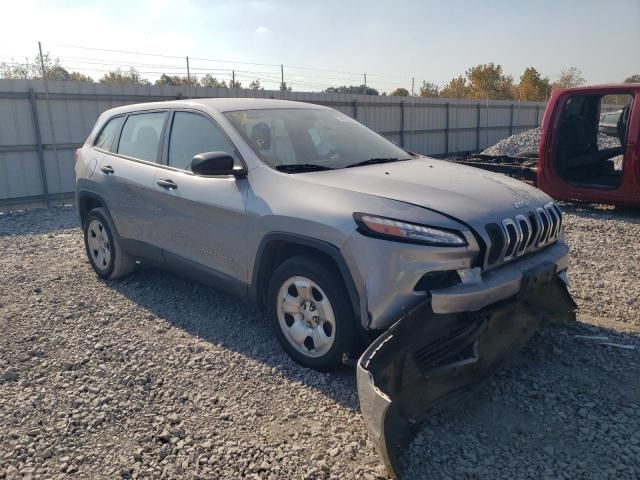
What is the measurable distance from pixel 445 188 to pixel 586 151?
6620 mm

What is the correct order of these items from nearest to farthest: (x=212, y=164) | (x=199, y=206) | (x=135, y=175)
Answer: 1. (x=212, y=164)
2. (x=199, y=206)
3. (x=135, y=175)

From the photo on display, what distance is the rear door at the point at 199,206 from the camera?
13.1 ft

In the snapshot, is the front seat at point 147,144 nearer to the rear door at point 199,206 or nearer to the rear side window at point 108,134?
the rear door at point 199,206

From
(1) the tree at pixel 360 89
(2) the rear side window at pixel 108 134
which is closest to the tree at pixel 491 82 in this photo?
(1) the tree at pixel 360 89

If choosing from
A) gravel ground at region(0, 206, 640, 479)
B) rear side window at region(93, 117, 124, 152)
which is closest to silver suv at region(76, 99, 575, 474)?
gravel ground at region(0, 206, 640, 479)

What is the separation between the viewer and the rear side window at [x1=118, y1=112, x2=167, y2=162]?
4.94 m

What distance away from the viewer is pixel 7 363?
4012 mm

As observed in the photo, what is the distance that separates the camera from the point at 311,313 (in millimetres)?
3566

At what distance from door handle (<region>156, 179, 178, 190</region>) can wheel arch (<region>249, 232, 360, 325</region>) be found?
117 cm

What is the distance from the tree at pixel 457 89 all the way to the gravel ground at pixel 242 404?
1815 inches

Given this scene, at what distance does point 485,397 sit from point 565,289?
1.16 metres

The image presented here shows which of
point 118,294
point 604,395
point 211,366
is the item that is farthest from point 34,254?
point 604,395

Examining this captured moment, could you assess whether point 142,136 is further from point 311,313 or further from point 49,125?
point 49,125

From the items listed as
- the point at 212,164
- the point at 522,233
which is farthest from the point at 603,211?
the point at 212,164
